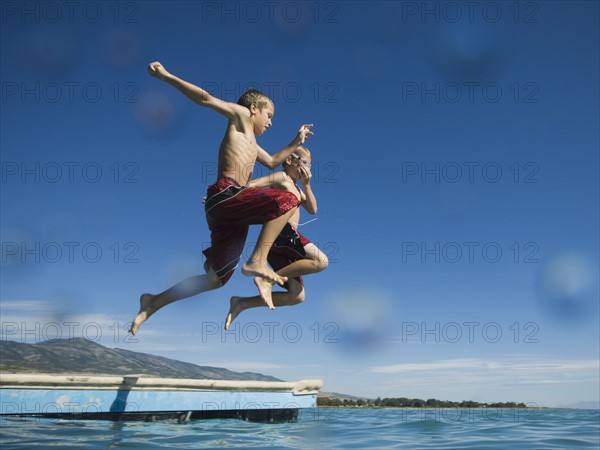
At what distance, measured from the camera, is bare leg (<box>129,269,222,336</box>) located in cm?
628

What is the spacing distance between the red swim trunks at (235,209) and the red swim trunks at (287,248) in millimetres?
696

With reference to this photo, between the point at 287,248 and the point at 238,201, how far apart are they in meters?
1.21

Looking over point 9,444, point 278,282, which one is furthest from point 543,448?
point 9,444

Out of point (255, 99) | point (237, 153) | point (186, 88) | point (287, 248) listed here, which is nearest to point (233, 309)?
point (287, 248)

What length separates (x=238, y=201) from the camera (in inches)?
228

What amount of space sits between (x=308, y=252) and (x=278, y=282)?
862 millimetres

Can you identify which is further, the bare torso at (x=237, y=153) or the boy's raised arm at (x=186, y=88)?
the bare torso at (x=237, y=153)

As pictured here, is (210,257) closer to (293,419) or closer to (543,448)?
(543,448)

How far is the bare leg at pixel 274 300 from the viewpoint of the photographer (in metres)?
6.91

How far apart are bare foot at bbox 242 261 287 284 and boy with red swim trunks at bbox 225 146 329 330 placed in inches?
30.1

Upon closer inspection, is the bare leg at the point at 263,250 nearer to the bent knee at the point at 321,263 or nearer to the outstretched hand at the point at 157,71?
the bent knee at the point at 321,263

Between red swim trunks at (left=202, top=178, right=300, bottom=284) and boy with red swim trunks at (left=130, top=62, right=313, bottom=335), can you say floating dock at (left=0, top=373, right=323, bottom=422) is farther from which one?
red swim trunks at (left=202, top=178, right=300, bottom=284)

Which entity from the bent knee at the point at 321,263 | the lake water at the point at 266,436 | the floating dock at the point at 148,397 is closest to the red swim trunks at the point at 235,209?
the bent knee at the point at 321,263

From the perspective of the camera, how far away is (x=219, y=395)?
12.6m
